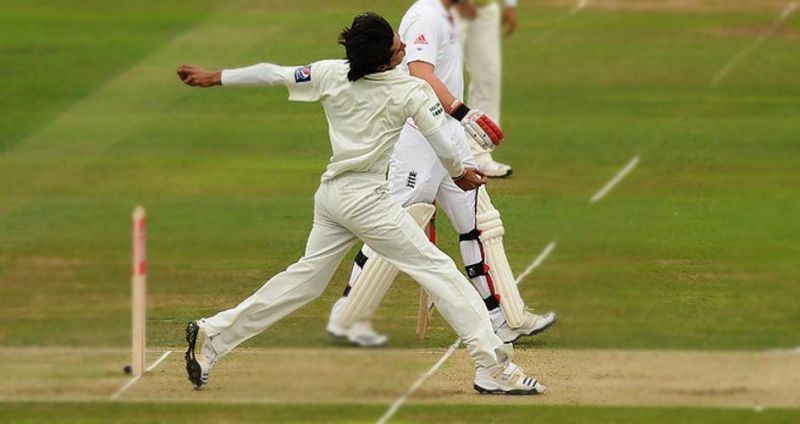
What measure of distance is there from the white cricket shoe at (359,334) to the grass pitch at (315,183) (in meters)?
0.11

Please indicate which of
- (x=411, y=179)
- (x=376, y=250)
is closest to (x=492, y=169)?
(x=411, y=179)

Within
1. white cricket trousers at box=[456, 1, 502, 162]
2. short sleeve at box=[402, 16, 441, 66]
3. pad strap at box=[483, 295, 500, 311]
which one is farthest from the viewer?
white cricket trousers at box=[456, 1, 502, 162]

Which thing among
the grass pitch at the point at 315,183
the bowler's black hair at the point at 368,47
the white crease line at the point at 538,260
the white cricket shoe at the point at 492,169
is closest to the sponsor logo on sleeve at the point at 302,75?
the bowler's black hair at the point at 368,47

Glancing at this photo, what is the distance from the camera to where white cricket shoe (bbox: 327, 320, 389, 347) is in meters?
12.0

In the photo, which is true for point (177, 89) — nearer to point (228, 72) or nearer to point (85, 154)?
point (85, 154)

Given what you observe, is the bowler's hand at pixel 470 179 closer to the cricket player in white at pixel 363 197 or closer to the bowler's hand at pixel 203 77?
the cricket player in white at pixel 363 197

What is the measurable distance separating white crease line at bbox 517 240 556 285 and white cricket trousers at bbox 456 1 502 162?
2976mm

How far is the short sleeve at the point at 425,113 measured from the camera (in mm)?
10547

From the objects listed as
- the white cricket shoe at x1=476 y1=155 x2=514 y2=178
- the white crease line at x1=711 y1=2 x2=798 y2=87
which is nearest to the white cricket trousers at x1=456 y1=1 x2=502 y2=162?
the white cricket shoe at x1=476 y1=155 x2=514 y2=178

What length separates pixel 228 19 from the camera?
26.5 meters

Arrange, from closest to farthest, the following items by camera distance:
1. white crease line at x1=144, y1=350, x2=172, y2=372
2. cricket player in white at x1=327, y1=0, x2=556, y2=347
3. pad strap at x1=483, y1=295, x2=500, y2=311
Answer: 1. white crease line at x1=144, y1=350, x2=172, y2=372
2. cricket player in white at x1=327, y1=0, x2=556, y2=347
3. pad strap at x1=483, y1=295, x2=500, y2=311

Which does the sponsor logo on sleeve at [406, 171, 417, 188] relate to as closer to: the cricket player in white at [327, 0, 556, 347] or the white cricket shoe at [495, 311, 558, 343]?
the cricket player in white at [327, 0, 556, 347]

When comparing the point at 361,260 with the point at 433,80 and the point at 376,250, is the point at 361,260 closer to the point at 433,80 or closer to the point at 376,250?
the point at 433,80

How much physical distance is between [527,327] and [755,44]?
1711cm
